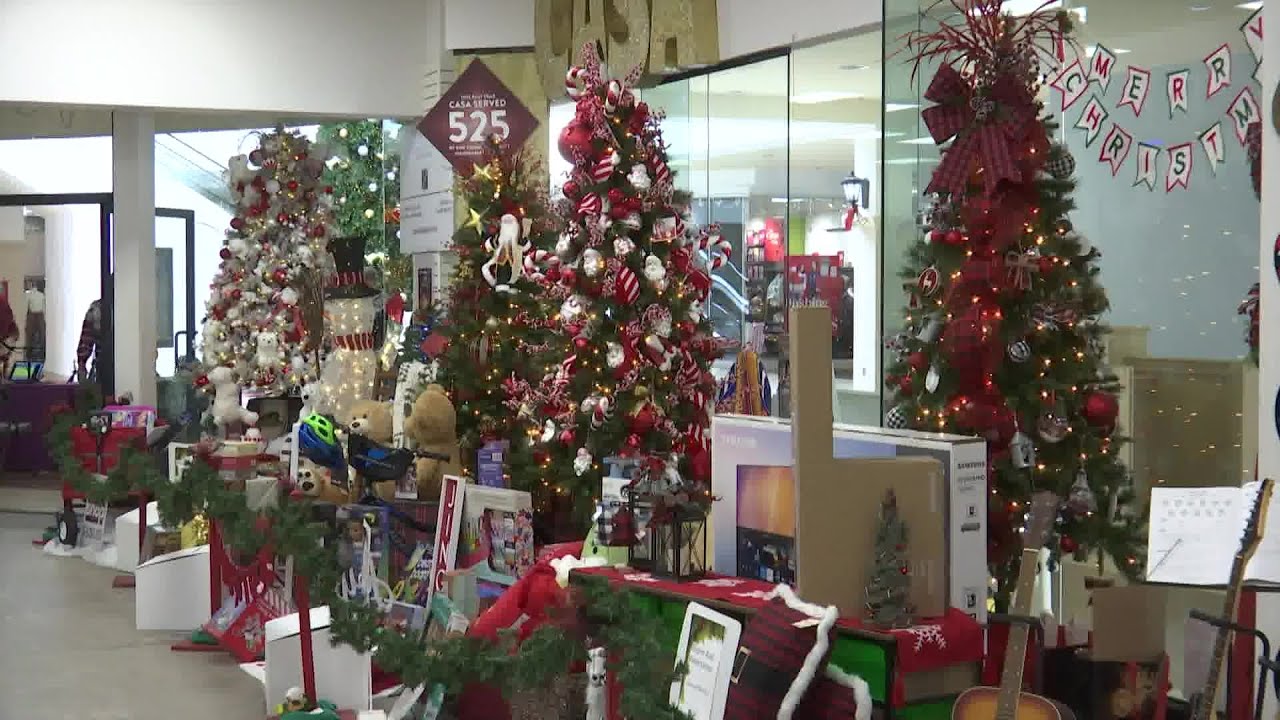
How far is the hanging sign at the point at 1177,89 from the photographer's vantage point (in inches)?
251

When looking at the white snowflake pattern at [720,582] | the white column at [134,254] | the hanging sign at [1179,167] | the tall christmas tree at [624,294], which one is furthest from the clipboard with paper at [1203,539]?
the white column at [134,254]

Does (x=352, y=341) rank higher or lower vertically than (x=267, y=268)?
lower

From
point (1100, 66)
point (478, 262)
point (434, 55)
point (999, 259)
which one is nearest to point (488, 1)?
point (434, 55)

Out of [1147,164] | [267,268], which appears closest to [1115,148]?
[1147,164]

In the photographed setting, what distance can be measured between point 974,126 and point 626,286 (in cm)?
215

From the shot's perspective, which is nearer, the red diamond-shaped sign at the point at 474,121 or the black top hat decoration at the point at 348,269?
the red diamond-shaped sign at the point at 474,121

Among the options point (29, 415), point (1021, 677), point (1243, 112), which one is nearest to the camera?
point (1021, 677)

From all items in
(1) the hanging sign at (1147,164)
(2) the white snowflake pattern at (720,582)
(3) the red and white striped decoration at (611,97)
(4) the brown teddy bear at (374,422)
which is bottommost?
(2) the white snowflake pattern at (720,582)

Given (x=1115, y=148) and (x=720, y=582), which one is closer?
(x=720, y=582)

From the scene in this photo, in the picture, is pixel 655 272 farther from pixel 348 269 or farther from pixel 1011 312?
pixel 348 269

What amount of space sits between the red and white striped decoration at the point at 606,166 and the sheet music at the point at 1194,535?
3.91 meters

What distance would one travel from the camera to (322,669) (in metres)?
5.96

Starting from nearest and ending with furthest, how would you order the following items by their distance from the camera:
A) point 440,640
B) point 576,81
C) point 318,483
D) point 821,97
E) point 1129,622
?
1. point 1129,622
2. point 440,640
3. point 576,81
4. point 318,483
5. point 821,97

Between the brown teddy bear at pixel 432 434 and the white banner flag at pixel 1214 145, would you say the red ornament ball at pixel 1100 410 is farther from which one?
the brown teddy bear at pixel 432 434
